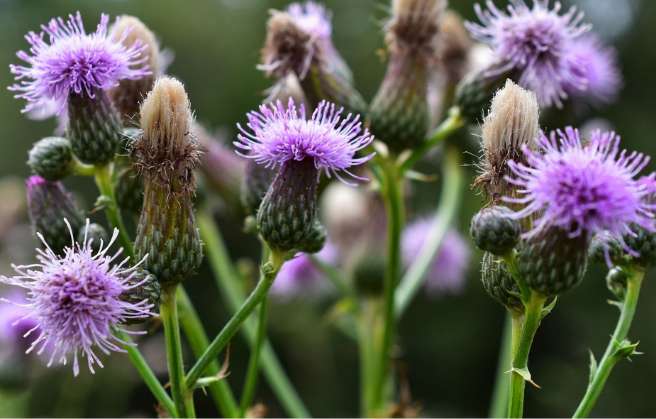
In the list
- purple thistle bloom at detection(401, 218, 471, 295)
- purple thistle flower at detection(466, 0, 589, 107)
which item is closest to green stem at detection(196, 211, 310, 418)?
purple thistle flower at detection(466, 0, 589, 107)

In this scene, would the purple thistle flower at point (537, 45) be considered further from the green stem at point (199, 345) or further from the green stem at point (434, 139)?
the green stem at point (199, 345)

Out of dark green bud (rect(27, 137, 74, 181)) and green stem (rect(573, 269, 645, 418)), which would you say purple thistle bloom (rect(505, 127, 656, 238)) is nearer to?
green stem (rect(573, 269, 645, 418))

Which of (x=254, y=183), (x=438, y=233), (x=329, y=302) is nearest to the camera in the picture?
(x=254, y=183)

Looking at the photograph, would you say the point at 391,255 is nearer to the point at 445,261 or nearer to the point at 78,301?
the point at 78,301

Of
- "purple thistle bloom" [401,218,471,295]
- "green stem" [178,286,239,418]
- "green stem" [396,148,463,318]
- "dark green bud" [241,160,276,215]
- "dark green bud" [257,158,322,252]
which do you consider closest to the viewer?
"dark green bud" [257,158,322,252]

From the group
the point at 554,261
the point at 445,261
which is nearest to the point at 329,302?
the point at 445,261

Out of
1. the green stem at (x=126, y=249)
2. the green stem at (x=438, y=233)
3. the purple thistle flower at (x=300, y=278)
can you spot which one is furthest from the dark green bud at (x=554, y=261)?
the purple thistle flower at (x=300, y=278)
